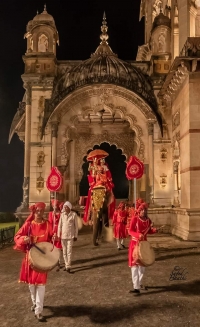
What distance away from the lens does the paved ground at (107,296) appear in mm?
4934

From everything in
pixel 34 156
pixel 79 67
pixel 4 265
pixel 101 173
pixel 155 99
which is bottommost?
pixel 4 265

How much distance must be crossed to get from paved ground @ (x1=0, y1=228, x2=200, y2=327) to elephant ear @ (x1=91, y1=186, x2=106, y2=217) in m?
1.59

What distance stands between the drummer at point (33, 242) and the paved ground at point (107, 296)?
0.29 metres

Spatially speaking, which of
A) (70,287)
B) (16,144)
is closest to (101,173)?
(70,287)

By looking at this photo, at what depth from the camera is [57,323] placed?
15.9ft

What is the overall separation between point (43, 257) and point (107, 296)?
5.30ft

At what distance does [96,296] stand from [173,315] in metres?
1.47

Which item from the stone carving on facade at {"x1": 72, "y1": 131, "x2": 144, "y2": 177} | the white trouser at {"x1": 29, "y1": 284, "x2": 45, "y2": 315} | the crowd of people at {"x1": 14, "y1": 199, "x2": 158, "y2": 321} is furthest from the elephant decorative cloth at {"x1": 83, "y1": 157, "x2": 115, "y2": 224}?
the stone carving on facade at {"x1": 72, "y1": 131, "x2": 144, "y2": 177}

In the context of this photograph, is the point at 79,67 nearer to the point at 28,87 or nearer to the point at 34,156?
the point at 28,87

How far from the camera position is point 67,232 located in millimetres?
7824

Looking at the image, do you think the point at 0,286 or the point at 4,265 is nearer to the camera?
the point at 0,286

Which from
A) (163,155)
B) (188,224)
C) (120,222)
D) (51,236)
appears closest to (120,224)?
(120,222)

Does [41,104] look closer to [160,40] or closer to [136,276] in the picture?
[160,40]

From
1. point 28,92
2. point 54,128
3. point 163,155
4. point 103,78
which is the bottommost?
point 163,155
